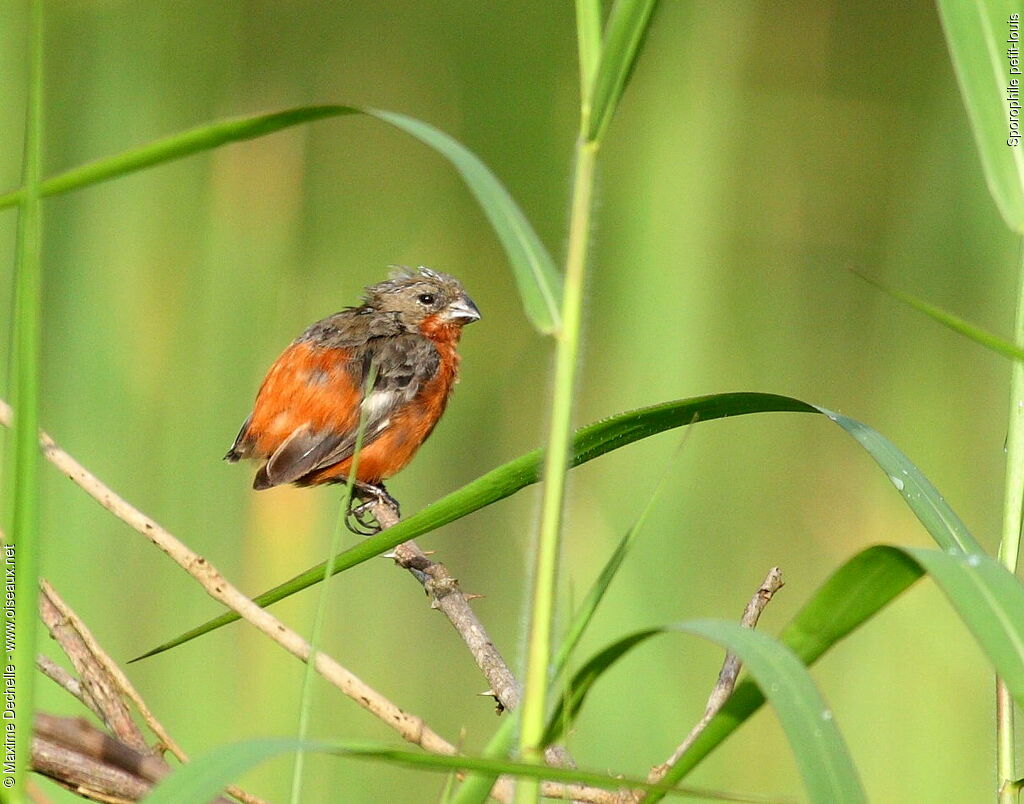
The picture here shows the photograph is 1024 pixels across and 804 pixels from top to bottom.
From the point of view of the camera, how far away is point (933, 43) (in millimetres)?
4707

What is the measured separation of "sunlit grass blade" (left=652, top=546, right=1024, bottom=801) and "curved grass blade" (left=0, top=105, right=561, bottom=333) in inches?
12.7

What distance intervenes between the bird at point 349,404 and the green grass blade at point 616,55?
2599 millimetres

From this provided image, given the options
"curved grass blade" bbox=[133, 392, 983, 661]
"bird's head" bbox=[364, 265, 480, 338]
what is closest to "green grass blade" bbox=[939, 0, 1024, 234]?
"curved grass blade" bbox=[133, 392, 983, 661]

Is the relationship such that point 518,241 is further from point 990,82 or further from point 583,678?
point 990,82

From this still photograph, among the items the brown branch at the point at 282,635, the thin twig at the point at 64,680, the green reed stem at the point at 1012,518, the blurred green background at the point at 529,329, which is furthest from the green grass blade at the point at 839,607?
the blurred green background at the point at 529,329

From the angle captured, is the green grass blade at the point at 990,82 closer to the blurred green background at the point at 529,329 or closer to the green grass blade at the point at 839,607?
the green grass blade at the point at 839,607

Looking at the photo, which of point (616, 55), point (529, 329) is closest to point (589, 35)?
point (616, 55)

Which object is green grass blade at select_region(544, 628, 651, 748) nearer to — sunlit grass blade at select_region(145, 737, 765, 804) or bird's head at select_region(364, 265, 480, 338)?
sunlit grass blade at select_region(145, 737, 765, 804)

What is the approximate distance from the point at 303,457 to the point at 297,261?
0.73 m

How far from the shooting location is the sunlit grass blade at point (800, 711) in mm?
881

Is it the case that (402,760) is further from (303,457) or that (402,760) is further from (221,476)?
(303,457)

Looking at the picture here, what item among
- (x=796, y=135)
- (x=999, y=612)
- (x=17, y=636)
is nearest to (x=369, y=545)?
(x=17, y=636)

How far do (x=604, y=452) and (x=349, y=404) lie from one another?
2.61 m

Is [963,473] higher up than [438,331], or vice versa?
[438,331]
